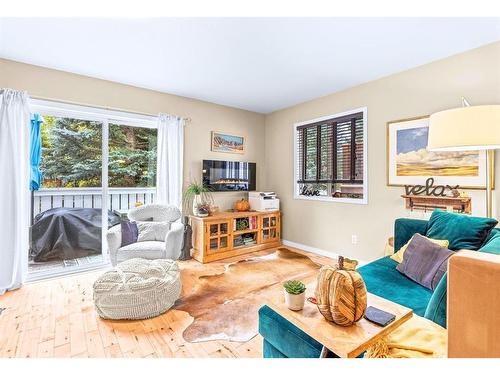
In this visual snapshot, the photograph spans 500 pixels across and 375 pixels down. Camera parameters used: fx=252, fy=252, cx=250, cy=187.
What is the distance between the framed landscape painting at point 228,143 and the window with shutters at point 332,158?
37.6 inches

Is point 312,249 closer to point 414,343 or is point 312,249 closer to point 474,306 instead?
point 414,343

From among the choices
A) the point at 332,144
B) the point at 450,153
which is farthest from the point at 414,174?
the point at 332,144

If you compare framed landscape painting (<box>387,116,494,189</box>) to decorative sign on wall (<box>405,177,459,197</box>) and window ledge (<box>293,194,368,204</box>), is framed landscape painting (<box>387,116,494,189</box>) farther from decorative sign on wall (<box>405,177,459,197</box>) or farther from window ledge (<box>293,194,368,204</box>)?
window ledge (<box>293,194,368,204</box>)

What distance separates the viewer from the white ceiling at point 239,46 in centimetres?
200

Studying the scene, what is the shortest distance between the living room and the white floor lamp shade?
0.04ft

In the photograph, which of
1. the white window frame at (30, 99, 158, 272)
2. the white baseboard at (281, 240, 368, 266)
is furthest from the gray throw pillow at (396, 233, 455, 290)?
the white window frame at (30, 99, 158, 272)

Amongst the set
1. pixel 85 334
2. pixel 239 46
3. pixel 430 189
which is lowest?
pixel 85 334

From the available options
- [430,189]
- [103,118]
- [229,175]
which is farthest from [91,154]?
[430,189]

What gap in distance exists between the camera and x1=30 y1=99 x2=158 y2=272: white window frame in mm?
2857

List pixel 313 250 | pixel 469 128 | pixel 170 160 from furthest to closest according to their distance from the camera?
pixel 313 250, pixel 170 160, pixel 469 128

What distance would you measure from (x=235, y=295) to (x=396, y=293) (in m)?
1.41

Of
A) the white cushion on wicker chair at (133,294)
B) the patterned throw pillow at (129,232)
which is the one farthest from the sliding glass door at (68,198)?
the white cushion on wicker chair at (133,294)

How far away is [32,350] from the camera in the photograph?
5.48ft

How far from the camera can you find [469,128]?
1778mm
